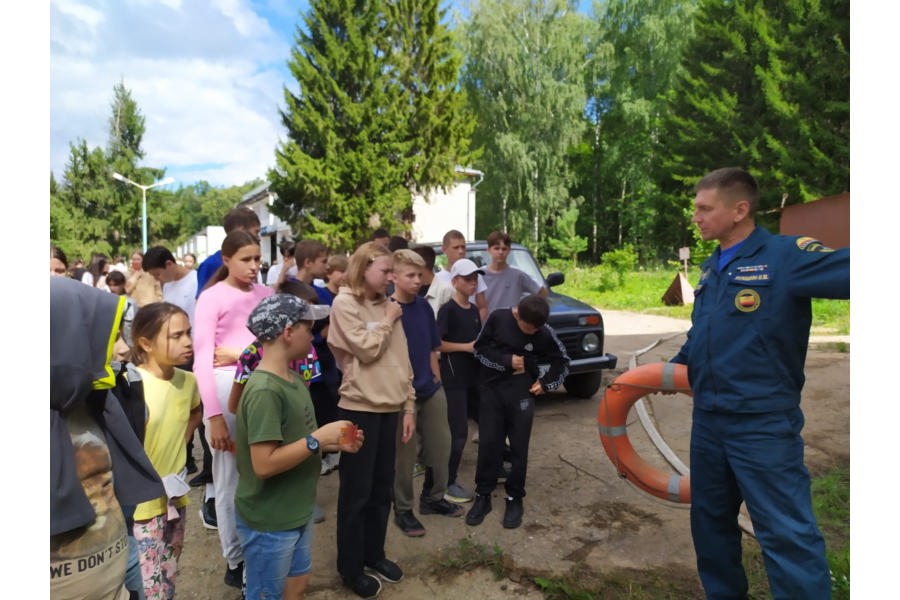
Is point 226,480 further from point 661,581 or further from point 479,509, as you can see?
point 661,581

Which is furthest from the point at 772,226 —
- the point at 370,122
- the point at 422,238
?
the point at 370,122

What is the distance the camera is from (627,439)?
3.46 m

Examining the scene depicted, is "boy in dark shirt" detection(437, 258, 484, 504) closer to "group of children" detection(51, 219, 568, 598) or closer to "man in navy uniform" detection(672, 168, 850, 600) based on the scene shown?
"group of children" detection(51, 219, 568, 598)

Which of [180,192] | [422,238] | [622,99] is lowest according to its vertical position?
[422,238]

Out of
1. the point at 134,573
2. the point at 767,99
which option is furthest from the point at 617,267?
the point at 134,573

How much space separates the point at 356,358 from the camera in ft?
10.3

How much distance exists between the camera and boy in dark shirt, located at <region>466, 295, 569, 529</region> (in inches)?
156

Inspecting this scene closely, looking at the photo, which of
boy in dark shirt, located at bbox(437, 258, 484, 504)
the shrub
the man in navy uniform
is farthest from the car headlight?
the shrub

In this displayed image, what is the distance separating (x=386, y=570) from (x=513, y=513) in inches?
41.6

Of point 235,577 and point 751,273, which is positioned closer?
point 751,273

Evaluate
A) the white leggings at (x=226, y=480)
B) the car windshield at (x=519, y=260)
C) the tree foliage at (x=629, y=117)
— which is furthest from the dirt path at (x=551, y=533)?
the tree foliage at (x=629, y=117)

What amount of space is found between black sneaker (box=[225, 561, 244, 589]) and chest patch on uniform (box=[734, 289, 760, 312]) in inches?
113

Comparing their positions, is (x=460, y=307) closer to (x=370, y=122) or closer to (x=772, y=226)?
(x=370, y=122)

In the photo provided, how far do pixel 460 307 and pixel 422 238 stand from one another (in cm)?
2590
